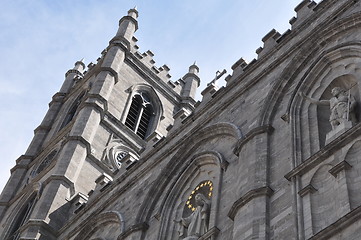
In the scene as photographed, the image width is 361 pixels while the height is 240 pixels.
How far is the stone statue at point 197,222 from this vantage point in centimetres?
1558

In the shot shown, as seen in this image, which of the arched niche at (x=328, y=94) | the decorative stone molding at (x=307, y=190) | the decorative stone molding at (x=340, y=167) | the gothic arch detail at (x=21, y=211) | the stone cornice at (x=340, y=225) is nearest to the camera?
the stone cornice at (x=340, y=225)

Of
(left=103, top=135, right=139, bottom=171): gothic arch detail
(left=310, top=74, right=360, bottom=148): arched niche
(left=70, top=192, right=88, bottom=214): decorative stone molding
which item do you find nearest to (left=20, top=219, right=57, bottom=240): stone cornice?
(left=70, top=192, right=88, bottom=214): decorative stone molding

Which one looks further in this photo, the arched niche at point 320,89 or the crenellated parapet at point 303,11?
the crenellated parapet at point 303,11

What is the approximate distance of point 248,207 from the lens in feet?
45.4

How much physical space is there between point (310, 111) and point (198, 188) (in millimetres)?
3811

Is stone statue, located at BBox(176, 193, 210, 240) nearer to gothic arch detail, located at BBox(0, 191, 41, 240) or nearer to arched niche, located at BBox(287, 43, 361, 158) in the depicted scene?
arched niche, located at BBox(287, 43, 361, 158)

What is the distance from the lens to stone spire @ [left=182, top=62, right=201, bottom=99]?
3988 cm

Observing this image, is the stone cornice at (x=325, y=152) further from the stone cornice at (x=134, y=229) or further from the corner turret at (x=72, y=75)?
the corner turret at (x=72, y=75)

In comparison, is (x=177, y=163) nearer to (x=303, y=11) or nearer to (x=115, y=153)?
(x=303, y=11)

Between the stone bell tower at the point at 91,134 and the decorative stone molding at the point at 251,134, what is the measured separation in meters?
5.97

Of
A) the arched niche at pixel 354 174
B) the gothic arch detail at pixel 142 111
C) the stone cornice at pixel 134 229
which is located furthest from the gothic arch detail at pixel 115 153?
the arched niche at pixel 354 174

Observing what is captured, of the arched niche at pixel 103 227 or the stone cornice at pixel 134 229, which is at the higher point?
the arched niche at pixel 103 227

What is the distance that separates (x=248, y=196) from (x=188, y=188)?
4.34 meters

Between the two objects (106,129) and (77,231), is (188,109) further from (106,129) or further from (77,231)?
(77,231)
